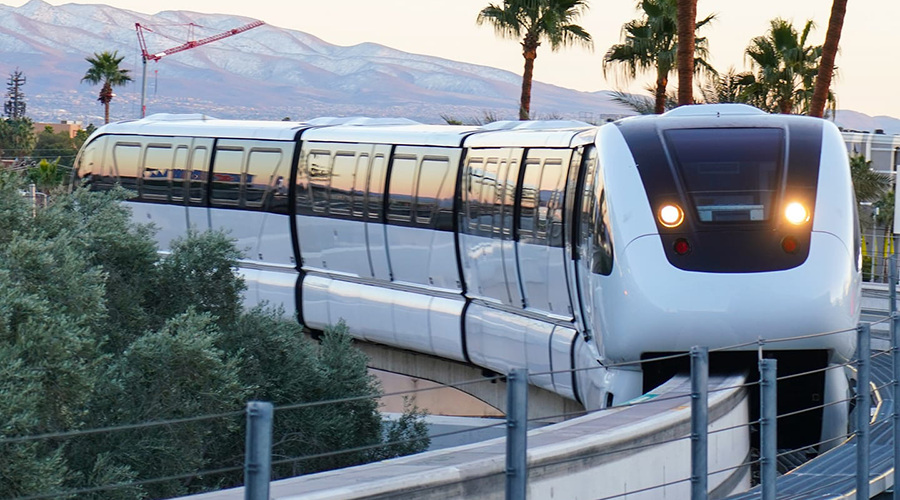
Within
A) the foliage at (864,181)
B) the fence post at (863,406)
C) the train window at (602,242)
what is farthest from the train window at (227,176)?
the foliage at (864,181)

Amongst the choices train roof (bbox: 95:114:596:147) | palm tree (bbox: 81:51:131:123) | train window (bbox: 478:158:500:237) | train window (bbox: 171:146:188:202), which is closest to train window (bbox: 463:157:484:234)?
train window (bbox: 478:158:500:237)

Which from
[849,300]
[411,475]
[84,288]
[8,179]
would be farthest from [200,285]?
[411,475]

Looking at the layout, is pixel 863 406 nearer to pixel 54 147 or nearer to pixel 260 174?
pixel 260 174

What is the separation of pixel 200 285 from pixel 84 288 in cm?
435

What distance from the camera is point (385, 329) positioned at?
2147 centimetres

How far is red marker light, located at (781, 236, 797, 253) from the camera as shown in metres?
11.8

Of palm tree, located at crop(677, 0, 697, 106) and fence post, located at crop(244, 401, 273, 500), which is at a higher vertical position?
palm tree, located at crop(677, 0, 697, 106)

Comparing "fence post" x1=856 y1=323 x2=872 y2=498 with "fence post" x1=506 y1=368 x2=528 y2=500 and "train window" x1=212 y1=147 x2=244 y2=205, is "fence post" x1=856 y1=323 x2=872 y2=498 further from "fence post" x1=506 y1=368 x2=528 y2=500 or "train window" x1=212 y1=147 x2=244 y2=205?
"train window" x1=212 y1=147 x2=244 y2=205

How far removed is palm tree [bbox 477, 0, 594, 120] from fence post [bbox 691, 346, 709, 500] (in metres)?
39.7

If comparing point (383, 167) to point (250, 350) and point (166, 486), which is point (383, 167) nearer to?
point (250, 350)

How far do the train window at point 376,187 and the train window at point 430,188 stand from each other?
976mm

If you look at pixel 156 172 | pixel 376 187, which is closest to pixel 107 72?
pixel 156 172

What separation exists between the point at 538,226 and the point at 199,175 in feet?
31.5

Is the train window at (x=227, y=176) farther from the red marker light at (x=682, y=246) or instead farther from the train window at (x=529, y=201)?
the red marker light at (x=682, y=246)
